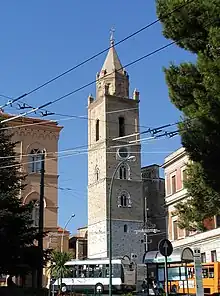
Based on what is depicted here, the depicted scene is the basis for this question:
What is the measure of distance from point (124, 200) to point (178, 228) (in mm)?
38727

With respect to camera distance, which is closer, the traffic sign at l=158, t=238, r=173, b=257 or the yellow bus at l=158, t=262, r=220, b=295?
the traffic sign at l=158, t=238, r=173, b=257

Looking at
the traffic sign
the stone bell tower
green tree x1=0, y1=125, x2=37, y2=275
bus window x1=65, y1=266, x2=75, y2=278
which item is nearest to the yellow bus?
green tree x1=0, y1=125, x2=37, y2=275

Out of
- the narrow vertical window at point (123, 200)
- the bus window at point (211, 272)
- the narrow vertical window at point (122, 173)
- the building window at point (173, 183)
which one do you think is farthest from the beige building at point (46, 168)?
the narrow vertical window at point (122, 173)

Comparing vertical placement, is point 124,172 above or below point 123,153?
below

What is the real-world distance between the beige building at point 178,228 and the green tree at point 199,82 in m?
22.2

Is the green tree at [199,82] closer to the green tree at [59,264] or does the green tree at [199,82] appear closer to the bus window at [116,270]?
the bus window at [116,270]

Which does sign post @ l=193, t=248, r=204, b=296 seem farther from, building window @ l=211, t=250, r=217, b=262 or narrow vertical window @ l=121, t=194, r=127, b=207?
narrow vertical window @ l=121, t=194, r=127, b=207

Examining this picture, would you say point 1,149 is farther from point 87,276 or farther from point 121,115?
point 121,115

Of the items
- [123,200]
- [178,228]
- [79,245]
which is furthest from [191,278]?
[79,245]

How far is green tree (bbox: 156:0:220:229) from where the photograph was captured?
13.4 m

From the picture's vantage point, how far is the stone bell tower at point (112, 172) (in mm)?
77875

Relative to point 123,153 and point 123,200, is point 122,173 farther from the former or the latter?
point 123,200

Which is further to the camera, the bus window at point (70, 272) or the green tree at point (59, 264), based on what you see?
the green tree at point (59, 264)

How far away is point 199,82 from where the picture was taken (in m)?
14.2
